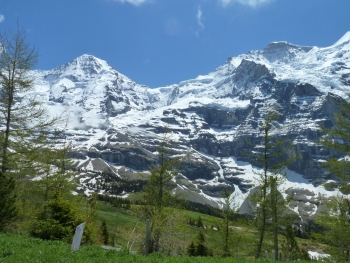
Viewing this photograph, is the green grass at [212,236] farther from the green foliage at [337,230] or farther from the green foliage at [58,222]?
the green foliage at [337,230]

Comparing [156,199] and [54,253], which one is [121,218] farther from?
[54,253]

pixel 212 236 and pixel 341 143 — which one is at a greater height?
pixel 341 143

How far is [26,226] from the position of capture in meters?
22.1

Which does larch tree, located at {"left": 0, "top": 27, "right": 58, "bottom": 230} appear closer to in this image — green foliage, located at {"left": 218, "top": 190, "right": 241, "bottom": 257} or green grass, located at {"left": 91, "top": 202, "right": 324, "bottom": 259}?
green grass, located at {"left": 91, "top": 202, "right": 324, "bottom": 259}

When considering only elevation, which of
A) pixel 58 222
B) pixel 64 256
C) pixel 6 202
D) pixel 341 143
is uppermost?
pixel 341 143

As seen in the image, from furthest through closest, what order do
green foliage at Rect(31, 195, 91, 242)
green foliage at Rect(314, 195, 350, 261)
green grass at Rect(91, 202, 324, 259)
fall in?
1. green grass at Rect(91, 202, 324, 259)
2. green foliage at Rect(31, 195, 91, 242)
3. green foliage at Rect(314, 195, 350, 261)

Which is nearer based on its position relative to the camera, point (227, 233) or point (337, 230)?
point (337, 230)

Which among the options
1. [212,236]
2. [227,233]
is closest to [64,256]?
[227,233]

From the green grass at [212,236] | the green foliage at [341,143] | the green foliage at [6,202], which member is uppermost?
the green foliage at [341,143]

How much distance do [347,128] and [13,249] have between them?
16.5 m

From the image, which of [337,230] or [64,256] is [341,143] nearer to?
[337,230]

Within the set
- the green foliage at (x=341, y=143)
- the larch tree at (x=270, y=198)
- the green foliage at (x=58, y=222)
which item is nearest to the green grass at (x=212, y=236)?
the larch tree at (x=270, y=198)

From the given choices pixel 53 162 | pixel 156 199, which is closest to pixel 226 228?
pixel 156 199

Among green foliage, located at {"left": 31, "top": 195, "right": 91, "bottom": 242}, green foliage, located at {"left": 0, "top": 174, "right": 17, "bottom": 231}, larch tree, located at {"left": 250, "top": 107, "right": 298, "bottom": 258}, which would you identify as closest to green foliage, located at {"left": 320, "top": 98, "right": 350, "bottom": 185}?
larch tree, located at {"left": 250, "top": 107, "right": 298, "bottom": 258}
